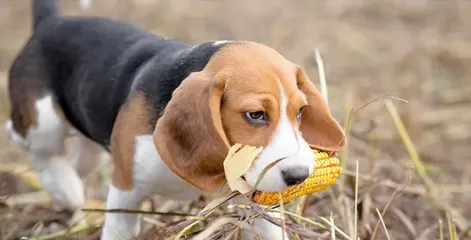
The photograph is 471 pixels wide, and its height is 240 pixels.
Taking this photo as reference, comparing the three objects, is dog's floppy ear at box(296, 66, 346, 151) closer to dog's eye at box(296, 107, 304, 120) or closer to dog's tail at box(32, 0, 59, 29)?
dog's eye at box(296, 107, 304, 120)

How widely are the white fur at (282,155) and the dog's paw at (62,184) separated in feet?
5.73

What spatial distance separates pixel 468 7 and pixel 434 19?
0.56 meters

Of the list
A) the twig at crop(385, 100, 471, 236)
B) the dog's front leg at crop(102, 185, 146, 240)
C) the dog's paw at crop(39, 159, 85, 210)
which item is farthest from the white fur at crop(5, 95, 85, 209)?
the twig at crop(385, 100, 471, 236)

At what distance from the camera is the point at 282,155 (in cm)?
303

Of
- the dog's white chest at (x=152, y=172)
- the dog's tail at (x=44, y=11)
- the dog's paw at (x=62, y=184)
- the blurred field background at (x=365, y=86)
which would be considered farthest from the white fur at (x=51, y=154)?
the dog's white chest at (x=152, y=172)

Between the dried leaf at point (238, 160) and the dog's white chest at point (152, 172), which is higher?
the dried leaf at point (238, 160)

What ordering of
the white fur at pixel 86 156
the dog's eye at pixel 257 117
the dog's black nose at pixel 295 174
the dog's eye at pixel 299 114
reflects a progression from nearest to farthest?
the dog's black nose at pixel 295 174
the dog's eye at pixel 257 117
the dog's eye at pixel 299 114
the white fur at pixel 86 156

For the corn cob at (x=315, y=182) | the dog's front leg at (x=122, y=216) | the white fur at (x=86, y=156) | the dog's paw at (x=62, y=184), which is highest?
the corn cob at (x=315, y=182)

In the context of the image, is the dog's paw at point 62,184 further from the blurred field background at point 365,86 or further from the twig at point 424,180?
the twig at point 424,180

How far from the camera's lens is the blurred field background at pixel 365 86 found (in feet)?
15.2

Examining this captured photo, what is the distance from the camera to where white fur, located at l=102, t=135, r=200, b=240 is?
3596 mm

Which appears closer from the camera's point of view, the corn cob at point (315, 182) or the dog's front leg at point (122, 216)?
the corn cob at point (315, 182)

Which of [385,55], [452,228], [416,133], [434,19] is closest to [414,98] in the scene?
[416,133]

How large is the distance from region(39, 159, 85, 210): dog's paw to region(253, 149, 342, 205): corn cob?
64.2 inches
